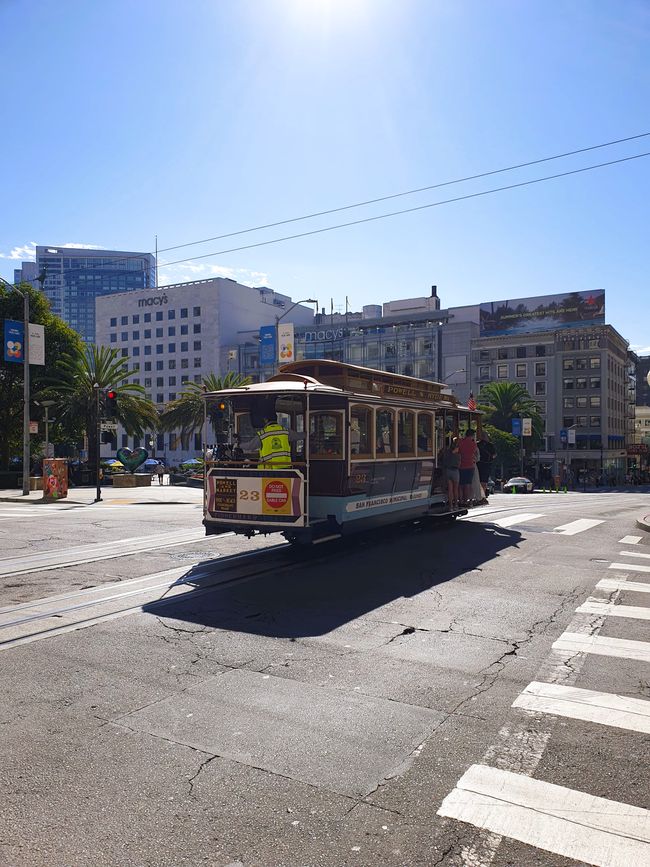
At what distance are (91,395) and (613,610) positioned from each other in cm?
3934

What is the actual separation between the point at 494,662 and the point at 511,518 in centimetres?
1175

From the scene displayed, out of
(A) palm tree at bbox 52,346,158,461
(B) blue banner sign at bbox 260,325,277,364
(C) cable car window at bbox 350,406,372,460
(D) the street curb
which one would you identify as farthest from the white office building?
(C) cable car window at bbox 350,406,372,460

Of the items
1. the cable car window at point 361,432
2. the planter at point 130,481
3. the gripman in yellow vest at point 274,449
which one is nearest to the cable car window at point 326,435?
the cable car window at point 361,432

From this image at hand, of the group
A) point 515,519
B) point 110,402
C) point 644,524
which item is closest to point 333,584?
point 515,519

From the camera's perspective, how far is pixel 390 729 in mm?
4855

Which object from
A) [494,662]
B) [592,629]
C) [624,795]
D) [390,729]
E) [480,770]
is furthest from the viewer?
[592,629]

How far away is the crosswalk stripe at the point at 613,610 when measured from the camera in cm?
800

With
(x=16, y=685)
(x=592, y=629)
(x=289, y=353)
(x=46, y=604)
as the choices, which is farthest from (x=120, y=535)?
(x=289, y=353)

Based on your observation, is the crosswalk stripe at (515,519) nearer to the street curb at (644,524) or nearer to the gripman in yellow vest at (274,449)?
the street curb at (644,524)

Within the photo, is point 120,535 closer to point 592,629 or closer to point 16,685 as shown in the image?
point 16,685

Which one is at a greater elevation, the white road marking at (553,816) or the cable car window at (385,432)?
the cable car window at (385,432)

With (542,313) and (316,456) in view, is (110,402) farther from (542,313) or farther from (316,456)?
(542,313)

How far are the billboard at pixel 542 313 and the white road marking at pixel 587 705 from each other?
8214 centimetres

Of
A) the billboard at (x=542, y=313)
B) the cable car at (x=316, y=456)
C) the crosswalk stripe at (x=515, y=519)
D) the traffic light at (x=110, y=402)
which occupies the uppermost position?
the billboard at (x=542, y=313)
